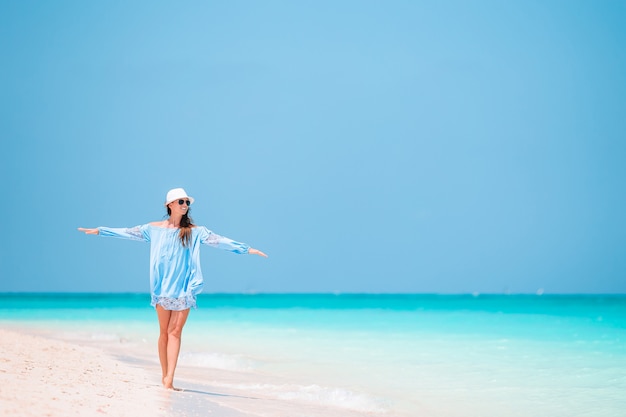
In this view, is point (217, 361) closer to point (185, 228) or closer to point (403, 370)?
point (403, 370)

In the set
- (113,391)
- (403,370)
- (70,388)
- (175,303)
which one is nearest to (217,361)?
(403,370)

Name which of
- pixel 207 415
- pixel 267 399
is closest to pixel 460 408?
pixel 267 399

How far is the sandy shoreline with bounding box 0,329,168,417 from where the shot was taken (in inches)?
155

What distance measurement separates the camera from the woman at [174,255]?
5.24 meters

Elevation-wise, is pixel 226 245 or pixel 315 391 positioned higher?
pixel 226 245

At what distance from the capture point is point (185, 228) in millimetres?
5273

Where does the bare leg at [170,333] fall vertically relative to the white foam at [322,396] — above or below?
above

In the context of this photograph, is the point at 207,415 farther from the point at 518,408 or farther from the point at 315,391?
the point at 518,408

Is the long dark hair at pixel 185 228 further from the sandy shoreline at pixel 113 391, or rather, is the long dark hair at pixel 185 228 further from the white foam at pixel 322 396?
the white foam at pixel 322 396

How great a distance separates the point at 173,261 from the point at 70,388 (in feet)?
3.81

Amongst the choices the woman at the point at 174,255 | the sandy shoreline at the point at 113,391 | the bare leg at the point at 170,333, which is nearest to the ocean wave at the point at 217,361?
the sandy shoreline at the point at 113,391

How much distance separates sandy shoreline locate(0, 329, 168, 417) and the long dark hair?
1.14 metres

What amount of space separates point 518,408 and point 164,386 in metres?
3.18

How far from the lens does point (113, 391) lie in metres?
4.86
